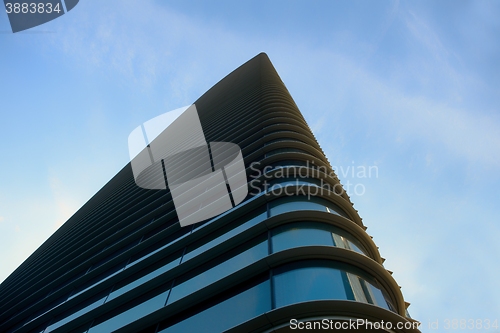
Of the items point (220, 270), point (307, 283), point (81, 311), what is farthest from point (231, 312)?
point (81, 311)

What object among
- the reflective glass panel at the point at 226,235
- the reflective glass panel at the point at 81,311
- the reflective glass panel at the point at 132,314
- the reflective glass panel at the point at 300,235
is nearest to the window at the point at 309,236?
the reflective glass panel at the point at 300,235

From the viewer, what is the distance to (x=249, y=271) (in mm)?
8211

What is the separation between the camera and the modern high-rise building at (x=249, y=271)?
7.00 meters

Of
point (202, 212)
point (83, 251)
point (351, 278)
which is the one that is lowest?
point (351, 278)

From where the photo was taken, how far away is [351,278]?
7.80m

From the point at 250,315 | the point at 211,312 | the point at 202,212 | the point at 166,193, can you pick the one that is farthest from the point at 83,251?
the point at 250,315

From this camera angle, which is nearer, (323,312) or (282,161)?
(323,312)

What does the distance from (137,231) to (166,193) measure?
438 cm

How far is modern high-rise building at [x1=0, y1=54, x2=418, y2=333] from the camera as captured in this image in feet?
23.0

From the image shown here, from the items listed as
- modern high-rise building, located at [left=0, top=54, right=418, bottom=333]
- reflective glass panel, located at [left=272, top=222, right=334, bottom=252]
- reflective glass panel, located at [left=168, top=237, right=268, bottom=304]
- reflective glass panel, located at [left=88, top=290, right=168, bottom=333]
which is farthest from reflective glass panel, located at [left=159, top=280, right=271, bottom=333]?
→ reflective glass panel, located at [left=88, top=290, right=168, bottom=333]

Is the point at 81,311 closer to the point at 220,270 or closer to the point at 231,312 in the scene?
the point at 220,270

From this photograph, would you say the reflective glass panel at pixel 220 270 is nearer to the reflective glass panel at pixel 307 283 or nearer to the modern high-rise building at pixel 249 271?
the modern high-rise building at pixel 249 271

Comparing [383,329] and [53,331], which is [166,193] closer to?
[53,331]

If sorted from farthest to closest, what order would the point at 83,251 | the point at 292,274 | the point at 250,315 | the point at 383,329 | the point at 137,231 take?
the point at 83,251
the point at 137,231
the point at 292,274
the point at 250,315
the point at 383,329
